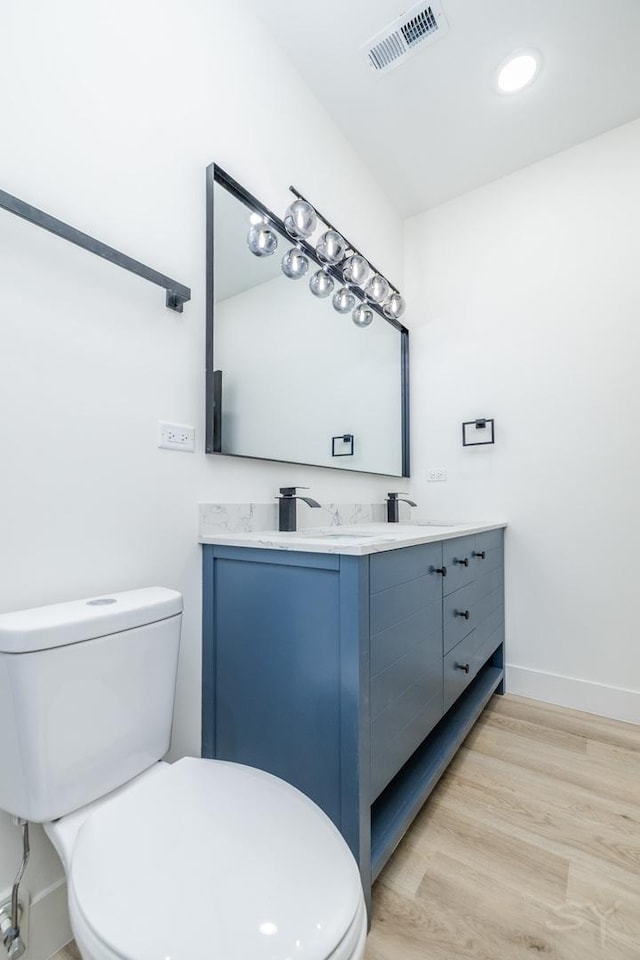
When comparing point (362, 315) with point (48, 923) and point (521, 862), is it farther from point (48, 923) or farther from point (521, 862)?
point (48, 923)

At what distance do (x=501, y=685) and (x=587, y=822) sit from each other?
0.87m

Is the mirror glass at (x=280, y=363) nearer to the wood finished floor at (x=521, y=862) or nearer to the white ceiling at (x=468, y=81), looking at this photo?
the white ceiling at (x=468, y=81)

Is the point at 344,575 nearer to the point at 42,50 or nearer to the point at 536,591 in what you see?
the point at 42,50

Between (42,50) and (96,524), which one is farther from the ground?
(42,50)

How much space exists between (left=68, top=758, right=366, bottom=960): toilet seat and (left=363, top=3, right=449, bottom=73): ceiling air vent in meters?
2.44

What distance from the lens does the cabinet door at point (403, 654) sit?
103 centimetres

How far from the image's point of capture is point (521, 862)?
44.6 inches

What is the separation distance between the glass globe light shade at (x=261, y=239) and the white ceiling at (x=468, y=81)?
845mm

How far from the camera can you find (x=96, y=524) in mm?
1038

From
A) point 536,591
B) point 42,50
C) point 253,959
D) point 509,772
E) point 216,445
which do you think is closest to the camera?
point 253,959

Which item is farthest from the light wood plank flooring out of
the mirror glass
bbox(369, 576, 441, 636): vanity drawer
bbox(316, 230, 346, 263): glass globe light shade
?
bbox(316, 230, 346, 263): glass globe light shade

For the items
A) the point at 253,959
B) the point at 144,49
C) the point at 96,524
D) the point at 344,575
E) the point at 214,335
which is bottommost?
the point at 253,959

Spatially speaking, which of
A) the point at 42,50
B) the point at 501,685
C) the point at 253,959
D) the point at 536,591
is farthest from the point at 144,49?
the point at 501,685

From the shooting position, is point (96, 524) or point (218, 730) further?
point (218, 730)
